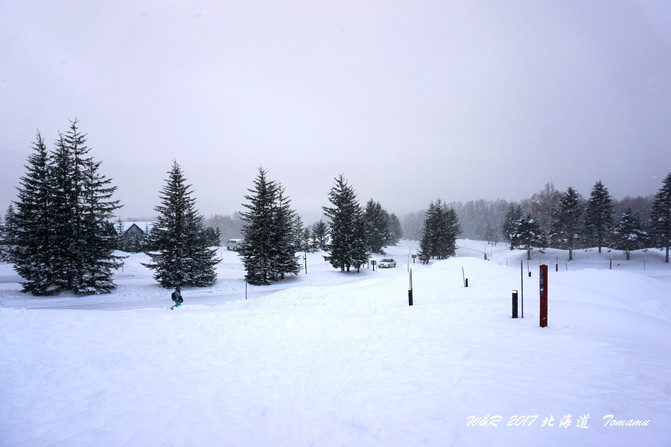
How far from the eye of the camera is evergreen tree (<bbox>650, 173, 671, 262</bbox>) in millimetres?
42312

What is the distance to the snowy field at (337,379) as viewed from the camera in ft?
12.2

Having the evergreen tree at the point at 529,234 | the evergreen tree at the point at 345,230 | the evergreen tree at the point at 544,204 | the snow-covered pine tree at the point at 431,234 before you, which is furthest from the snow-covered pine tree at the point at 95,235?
the evergreen tree at the point at 544,204

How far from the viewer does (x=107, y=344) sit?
23.2 feet

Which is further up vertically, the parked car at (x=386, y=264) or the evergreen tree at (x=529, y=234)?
the evergreen tree at (x=529, y=234)

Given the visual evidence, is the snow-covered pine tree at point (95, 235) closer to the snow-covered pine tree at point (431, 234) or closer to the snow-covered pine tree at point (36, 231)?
the snow-covered pine tree at point (36, 231)

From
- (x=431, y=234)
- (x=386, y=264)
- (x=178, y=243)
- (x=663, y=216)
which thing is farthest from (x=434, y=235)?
(x=178, y=243)

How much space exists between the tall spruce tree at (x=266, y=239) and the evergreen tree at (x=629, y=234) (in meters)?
53.6

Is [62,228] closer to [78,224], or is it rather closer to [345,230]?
[78,224]

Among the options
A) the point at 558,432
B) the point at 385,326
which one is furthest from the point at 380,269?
the point at 558,432

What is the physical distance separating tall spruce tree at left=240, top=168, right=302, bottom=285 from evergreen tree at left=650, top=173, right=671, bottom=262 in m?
55.6

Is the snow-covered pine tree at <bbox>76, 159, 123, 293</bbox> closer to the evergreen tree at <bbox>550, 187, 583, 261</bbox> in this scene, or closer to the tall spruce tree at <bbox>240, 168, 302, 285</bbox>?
the tall spruce tree at <bbox>240, 168, 302, 285</bbox>

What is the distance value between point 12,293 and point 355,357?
84.5ft

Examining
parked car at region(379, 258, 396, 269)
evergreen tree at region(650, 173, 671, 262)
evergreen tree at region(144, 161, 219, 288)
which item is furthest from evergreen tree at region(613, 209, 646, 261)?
evergreen tree at region(144, 161, 219, 288)

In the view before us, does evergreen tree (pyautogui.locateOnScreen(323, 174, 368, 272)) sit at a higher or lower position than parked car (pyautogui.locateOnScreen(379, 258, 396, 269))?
higher
